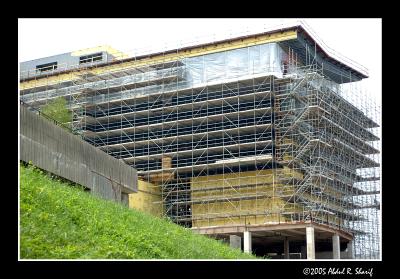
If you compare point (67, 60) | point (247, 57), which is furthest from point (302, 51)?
point (67, 60)

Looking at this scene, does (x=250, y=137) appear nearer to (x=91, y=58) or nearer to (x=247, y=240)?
(x=247, y=240)

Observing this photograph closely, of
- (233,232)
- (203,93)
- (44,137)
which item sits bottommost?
(233,232)

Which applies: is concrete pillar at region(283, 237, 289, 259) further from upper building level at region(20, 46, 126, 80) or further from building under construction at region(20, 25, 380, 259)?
upper building level at region(20, 46, 126, 80)

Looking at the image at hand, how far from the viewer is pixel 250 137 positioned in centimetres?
4241

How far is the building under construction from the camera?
4059cm

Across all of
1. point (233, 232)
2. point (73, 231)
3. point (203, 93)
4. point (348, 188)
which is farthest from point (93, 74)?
point (73, 231)

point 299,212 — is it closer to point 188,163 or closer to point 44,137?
point 188,163

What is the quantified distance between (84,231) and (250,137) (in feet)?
92.6

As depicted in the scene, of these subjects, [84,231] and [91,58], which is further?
[91,58]

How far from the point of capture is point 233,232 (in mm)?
40375

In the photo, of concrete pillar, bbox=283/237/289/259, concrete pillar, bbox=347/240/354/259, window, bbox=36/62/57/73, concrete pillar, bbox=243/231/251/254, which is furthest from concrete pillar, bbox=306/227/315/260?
window, bbox=36/62/57/73

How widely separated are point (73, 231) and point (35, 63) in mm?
47163

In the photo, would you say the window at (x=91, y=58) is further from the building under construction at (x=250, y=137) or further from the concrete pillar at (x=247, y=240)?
the concrete pillar at (x=247, y=240)

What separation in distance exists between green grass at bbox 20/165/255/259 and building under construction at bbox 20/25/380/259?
20.2 metres
